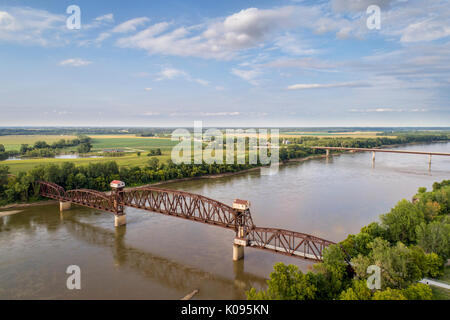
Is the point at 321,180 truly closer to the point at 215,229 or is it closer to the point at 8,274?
the point at 215,229

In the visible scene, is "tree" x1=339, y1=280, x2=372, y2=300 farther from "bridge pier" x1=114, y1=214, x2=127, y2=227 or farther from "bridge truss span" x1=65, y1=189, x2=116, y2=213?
"bridge truss span" x1=65, y1=189, x2=116, y2=213

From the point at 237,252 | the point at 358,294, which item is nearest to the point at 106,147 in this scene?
the point at 237,252

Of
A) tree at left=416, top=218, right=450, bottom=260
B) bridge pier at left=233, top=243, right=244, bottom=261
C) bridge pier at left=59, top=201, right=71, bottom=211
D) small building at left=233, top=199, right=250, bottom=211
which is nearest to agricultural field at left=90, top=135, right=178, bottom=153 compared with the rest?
bridge pier at left=59, top=201, right=71, bottom=211

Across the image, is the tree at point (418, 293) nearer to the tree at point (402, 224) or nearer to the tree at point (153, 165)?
the tree at point (402, 224)

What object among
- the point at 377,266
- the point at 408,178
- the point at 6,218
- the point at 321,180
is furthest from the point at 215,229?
the point at 408,178

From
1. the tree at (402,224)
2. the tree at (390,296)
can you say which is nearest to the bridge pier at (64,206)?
the tree at (390,296)

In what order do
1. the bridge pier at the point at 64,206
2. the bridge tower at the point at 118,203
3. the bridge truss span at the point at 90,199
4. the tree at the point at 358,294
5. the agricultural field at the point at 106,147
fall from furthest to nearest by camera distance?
the agricultural field at the point at 106,147, the bridge pier at the point at 64,206, the bridge truss span at the point at 90,199, the bridge tower at the point at 118,203, the tree at the point at 358,294
